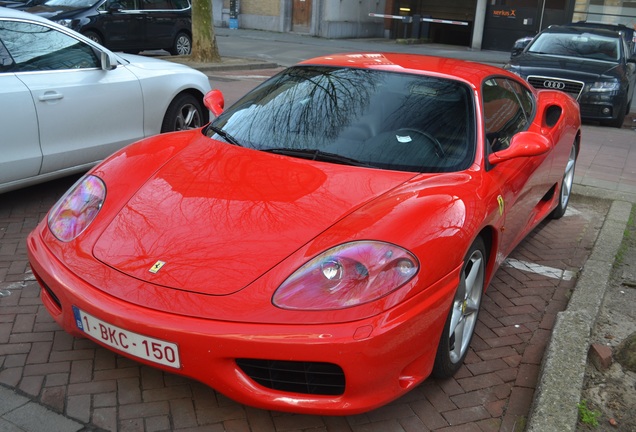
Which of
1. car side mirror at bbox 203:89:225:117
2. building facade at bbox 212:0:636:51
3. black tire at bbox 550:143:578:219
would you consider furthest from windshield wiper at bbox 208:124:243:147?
building facade at bbox 212:0:636:51

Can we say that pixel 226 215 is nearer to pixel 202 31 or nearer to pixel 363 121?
pixel 363 121

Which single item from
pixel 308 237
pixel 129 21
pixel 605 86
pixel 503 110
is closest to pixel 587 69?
pixel 605 86

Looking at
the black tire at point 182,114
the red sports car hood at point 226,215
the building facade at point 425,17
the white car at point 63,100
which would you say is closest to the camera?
the red sports car hood at point 226,215

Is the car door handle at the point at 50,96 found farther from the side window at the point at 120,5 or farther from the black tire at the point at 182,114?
the side window at the point at 120,5

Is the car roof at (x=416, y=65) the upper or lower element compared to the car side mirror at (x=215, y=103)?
upper

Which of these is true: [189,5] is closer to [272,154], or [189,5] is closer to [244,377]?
[272,154]

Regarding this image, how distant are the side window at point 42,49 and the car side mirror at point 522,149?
3.43m

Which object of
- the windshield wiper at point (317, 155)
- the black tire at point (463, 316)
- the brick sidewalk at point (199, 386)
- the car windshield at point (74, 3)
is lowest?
the brick sidewalk at point (199, 386)

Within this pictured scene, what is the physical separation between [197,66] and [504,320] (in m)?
11.0

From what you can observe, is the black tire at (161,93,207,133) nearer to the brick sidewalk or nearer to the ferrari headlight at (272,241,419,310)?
the brick sidewalk

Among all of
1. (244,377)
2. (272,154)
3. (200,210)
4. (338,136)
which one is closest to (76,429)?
(244,377)

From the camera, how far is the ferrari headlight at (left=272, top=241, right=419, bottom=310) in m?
2.53

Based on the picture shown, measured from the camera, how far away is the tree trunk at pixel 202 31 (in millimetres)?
14141

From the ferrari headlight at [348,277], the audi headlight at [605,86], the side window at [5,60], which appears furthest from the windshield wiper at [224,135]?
the audi headlight at [605,86]
